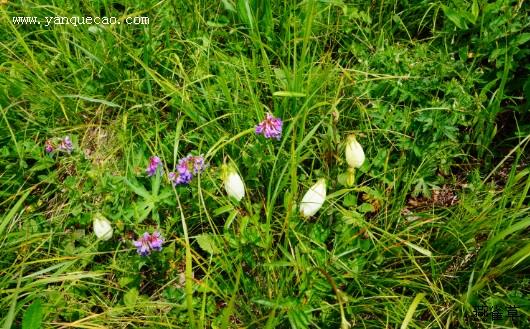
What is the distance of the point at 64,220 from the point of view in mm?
1992

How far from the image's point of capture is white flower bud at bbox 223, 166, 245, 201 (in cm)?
167

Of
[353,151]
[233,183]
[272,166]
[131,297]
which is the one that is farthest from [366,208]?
[131,297]

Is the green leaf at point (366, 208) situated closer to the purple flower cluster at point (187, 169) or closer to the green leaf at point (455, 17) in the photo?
the purple flower cluster at point (187, 169)

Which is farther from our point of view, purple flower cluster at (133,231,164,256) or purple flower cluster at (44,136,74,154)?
purple flower cluster at (44,136,74,154)

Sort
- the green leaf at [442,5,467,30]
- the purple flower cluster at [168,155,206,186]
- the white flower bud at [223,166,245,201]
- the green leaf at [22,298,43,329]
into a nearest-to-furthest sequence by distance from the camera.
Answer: the green leaf at [22,298,43,329] → the white flower bud at [223,166,245,201] → the purple flower cluster at [168,155,206,186] → the green leaf at [442,5,467,30]

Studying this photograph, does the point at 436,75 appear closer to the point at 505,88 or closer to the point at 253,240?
the point at 505,88

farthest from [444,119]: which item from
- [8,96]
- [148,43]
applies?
[8,96]

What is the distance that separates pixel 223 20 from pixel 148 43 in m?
0.36

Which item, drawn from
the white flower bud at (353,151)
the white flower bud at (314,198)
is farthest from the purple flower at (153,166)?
the white flower bud at (353,151)

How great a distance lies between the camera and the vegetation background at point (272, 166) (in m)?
1.71

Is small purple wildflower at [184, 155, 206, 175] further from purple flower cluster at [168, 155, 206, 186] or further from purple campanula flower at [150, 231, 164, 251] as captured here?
purple campanula flower at [150, 231, 164, 251]

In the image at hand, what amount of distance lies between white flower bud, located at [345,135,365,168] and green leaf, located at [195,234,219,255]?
0.55m

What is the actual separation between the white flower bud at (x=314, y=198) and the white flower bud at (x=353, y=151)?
0.45 ft

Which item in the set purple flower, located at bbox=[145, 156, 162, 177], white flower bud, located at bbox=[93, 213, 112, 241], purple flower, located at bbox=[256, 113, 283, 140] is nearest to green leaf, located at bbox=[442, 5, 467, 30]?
purple flower, located at bbox=[256, 113, 283, 140]
